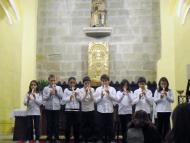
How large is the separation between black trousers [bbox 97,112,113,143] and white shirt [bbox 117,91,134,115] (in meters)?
0.27

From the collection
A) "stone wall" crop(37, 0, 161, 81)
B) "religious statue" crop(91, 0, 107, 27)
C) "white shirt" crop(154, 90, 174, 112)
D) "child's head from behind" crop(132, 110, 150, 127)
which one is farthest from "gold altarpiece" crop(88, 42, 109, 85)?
"child's head from behind" crop(132, 110, 150, 127)

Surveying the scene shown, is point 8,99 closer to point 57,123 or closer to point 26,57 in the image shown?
point 26,57

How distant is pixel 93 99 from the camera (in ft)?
25.0

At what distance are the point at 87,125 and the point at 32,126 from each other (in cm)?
121

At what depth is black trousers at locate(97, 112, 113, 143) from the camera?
7516 millimetres

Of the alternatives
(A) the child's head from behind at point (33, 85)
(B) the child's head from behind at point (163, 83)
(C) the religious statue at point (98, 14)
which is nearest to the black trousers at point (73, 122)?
(A) the child's head from behind at point (33, 85)

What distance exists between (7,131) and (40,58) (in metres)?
2.98

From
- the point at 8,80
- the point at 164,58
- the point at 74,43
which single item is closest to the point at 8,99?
the point at 8,80

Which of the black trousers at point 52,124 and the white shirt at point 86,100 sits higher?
the white shirt at point 86,100

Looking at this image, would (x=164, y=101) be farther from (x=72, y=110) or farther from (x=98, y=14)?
(x=98, y=14)

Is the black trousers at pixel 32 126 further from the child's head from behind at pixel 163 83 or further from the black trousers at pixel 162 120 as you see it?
the child's head from behind at pixel 163 83

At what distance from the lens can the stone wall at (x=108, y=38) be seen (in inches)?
486

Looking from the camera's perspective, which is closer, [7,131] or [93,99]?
[93,99]

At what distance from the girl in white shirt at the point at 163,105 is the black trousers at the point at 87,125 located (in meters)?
1.40
